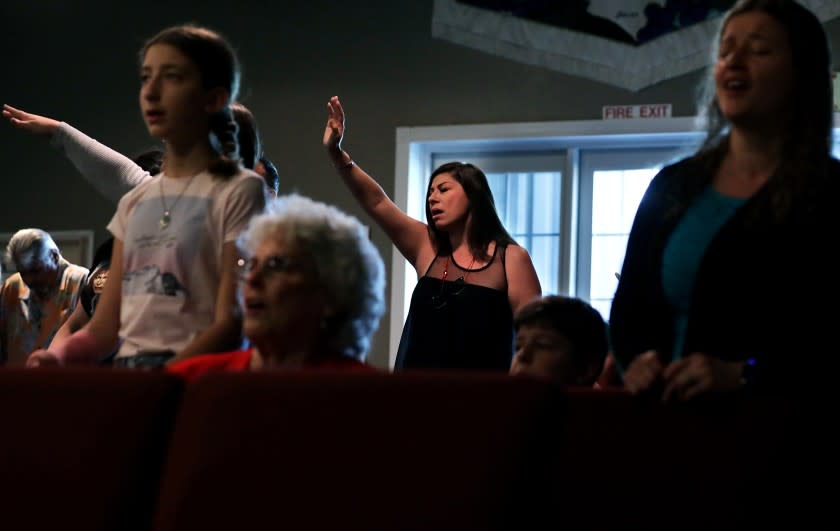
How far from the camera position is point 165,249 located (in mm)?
1965

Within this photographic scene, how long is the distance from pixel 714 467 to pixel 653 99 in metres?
3.95

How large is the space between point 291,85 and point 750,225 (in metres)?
4.21

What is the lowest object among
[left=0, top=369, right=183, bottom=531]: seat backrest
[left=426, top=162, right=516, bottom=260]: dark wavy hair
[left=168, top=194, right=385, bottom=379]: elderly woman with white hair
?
[left=0, top=369, right=183, bottom=531]: seat backrest

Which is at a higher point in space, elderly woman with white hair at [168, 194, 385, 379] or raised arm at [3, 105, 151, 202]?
raised arm at [3, 105, 151, 202]

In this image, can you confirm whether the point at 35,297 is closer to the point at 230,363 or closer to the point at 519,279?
the point at 519,279

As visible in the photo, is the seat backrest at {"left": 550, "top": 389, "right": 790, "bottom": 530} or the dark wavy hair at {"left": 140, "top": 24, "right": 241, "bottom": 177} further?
the dark wavy hair at {"left": 140, "top": 24, "right": 241, "bottom": 177}

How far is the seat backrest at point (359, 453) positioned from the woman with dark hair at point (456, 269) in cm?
164

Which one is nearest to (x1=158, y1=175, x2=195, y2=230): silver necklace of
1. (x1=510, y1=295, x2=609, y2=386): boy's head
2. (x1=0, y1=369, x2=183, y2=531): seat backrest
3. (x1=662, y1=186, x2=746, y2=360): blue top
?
(x1=0, y1=369, x2=183, y2=531): seat backrest

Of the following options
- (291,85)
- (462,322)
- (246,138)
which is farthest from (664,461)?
(291,85)

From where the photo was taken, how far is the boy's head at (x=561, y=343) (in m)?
2.22

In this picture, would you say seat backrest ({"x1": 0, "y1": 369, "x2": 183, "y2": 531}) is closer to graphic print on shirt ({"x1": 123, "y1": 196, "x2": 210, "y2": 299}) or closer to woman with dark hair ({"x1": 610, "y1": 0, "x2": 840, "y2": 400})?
graphic print on shirt ({"x1": 123, "y1": 196, "x2": 210, "y2": 299})

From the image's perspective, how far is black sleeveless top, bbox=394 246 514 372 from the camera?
118 inches

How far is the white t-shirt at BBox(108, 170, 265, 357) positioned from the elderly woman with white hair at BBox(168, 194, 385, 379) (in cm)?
18

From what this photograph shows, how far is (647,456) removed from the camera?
4.35 feet
